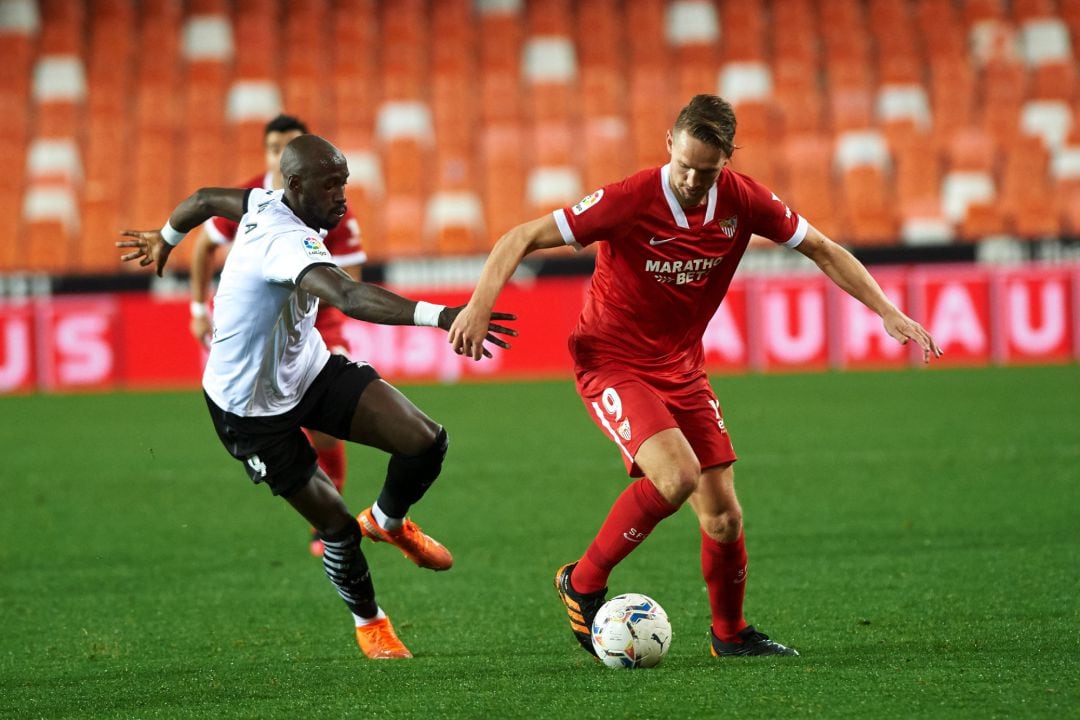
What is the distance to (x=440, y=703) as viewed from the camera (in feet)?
13.4

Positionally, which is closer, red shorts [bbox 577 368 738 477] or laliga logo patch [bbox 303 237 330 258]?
laliga logo patch [bbox 303 237 330 258]

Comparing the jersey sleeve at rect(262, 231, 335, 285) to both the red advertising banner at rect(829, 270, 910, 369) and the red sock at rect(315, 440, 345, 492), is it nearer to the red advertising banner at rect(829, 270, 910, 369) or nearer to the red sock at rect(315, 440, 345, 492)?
the red sock at rect(315, 440, 345, 492)

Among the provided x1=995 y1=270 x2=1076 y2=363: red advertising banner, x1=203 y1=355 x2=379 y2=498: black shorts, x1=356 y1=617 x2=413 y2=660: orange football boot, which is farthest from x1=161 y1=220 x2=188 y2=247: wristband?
x1=995 y1=270 x2=1076 y2=363: red advertising banner

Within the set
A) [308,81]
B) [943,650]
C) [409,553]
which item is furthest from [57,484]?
[308,81]

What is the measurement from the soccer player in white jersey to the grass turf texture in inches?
16.6

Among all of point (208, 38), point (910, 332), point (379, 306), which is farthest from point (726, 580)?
point (208, 38)

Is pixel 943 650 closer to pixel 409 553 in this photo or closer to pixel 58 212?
pixel 409 553

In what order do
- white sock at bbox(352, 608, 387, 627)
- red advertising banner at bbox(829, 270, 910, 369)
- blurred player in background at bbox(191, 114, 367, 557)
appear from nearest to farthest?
white sock at bbox(352, 608, 387, 627) → blurred player in background at bbox(191, 114, 367, 557) → red advertising banner at bbox(829, 270, 910, 369)

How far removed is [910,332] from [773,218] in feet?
1.88

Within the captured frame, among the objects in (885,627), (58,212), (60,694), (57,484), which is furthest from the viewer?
(58,212)

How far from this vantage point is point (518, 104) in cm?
1833

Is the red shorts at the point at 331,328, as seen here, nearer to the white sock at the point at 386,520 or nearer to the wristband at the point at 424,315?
the white sock at the point at 386,520

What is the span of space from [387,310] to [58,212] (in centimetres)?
1398

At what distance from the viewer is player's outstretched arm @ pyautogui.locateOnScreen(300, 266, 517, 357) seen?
4.27m
